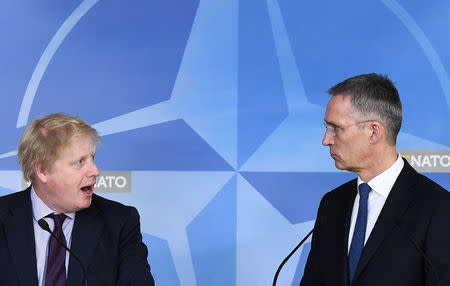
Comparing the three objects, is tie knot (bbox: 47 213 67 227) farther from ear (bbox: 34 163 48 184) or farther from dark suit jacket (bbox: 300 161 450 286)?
dark suit jacket (bbox: 300 161 450 286)

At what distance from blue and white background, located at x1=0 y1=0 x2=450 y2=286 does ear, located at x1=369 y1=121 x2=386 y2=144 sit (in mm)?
1045

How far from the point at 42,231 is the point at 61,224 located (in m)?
0.07

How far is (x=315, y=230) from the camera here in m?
2.06

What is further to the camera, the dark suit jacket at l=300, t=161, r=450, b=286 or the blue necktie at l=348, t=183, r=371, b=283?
the blue necktie at l=348, t=183, r=371, b=283

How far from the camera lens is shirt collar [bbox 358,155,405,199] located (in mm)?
1888

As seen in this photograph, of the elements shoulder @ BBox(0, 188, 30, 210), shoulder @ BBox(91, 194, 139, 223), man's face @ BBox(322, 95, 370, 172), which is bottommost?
shoulder @ BBox(91, 194, 139, 223)

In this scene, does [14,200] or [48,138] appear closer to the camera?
[48,138]

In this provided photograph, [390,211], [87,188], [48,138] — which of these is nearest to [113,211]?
[87,188]

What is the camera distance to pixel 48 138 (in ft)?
6.42

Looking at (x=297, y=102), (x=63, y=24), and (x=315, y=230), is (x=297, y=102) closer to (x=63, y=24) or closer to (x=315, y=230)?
(x=315, y=230)

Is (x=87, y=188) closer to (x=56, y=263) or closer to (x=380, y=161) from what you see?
(x=56, y=263)

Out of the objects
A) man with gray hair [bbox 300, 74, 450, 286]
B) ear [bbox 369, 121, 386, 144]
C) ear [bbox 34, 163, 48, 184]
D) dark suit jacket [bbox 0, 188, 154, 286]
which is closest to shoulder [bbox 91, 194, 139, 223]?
dark suit jacket [bbox 0, 188, 154, 286]

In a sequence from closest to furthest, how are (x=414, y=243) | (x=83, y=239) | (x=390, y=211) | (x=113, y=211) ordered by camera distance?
(x=414, y=243) < (x=390, y=211) < (x=83, y=239) < (x=113, y=211)

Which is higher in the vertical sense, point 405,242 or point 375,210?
point 375,210
